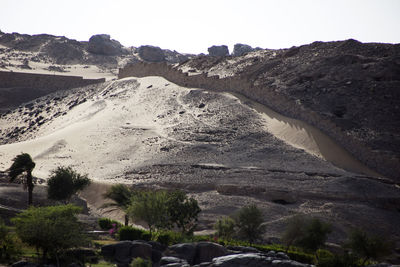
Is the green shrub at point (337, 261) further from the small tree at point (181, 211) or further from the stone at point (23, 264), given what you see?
the stone at point (23, 264)

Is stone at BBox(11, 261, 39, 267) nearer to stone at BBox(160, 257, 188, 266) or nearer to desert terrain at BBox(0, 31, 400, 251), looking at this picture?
stone at BBox(160, 257, 188, 266)

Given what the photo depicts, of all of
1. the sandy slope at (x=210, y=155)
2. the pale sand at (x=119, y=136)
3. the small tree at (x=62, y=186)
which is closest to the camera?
the small tree at (x=62, y=186)

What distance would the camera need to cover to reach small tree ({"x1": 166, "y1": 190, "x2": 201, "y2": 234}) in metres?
25.2

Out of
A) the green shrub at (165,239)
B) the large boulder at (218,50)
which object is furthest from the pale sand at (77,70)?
the green shrub at (165,239)

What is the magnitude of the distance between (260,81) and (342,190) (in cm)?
1849

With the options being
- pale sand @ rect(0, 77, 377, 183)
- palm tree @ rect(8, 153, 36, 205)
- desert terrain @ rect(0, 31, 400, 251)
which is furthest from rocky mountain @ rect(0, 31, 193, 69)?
palm tree @ rect(8, 153, 36, 205)

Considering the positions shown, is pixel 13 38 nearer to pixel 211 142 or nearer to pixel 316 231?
pixel 211 142

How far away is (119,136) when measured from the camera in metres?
40.5

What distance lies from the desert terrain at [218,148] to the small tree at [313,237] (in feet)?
8.38

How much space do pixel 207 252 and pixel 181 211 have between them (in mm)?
7132

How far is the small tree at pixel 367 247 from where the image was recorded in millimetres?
21422

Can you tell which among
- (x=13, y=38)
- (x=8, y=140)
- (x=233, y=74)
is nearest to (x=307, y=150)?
(x=233, y=74)

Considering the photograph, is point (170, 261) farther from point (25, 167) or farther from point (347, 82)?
point (347, 82)

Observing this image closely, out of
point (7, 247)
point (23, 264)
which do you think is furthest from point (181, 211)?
point (23, 264)
